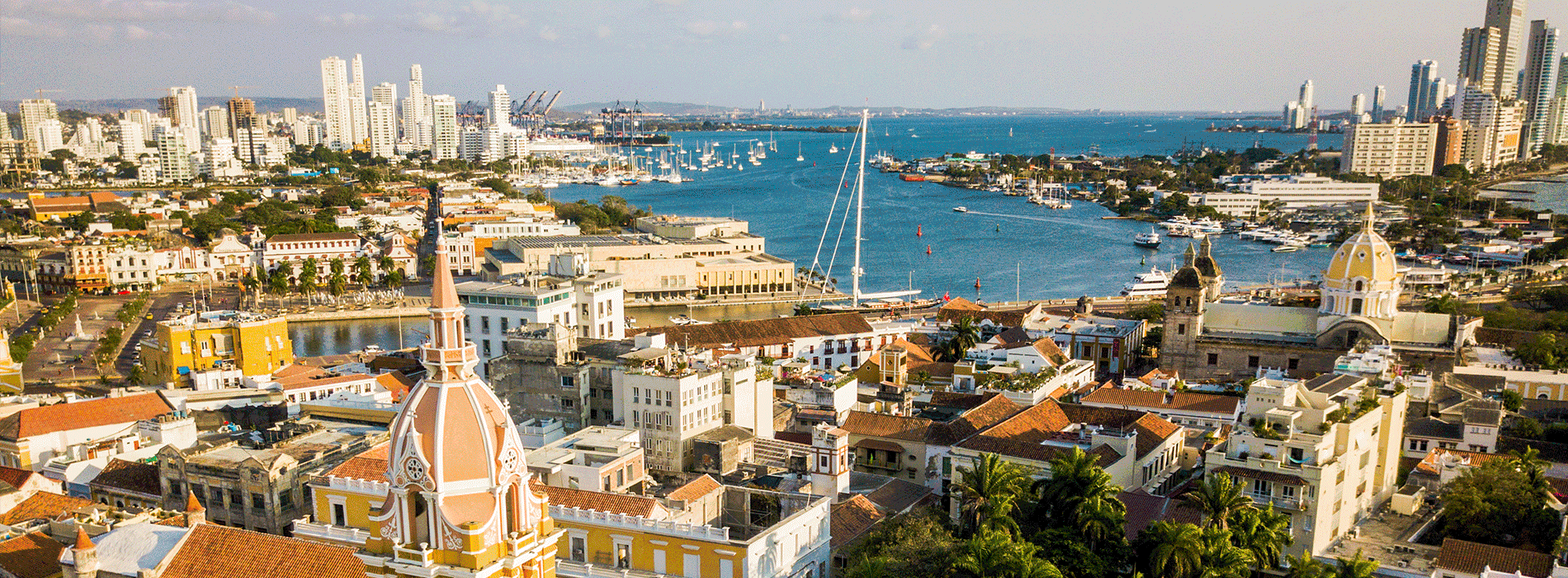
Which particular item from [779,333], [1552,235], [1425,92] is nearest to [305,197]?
[779,333]

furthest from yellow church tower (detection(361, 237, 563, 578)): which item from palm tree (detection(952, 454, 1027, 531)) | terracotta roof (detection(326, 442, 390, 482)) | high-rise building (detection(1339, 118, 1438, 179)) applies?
high-rise building (detection(1339, 118, 1438, 179))

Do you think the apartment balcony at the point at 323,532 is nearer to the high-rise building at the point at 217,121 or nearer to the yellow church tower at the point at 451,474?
the yellow church tower at the point at 451,474

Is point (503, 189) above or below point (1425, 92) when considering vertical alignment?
below

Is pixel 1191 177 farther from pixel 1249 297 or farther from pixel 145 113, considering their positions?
pixel 145 113

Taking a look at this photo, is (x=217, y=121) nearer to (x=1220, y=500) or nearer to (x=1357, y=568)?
(x=1220, y=500)

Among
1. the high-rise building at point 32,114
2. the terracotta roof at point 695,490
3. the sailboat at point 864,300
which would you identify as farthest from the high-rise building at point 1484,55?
the high-rise building at point 32,114

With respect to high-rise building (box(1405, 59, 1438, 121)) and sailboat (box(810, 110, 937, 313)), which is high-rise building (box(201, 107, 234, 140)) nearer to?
sailboat (box(810, 110, 937, 313))
